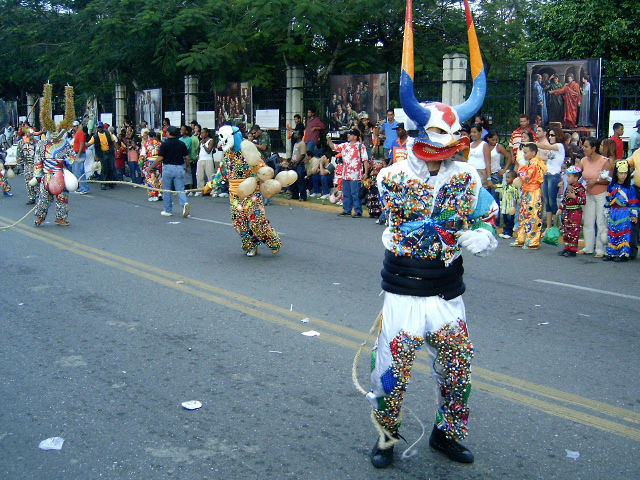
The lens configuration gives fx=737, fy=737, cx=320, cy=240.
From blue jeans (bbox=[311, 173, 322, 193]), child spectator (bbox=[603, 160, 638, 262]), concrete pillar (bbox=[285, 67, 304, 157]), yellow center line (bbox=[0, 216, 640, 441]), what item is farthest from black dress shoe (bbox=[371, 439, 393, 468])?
concrete pillar (bbox=[285, 67, 304, 157])

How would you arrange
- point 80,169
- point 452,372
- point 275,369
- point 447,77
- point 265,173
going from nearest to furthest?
point 452,372 → point 275,369 → point 265,173 → point 447,77 → point 80,169

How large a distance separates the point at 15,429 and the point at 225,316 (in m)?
2.81

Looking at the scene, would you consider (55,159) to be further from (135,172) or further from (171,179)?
(135,172)

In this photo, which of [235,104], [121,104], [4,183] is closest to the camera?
[4,183]

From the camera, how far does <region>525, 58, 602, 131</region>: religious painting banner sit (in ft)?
48.1

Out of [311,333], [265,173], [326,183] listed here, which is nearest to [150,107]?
[326,183]

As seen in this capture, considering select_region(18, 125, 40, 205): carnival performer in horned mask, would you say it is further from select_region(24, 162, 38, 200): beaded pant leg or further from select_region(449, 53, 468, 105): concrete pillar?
select_region(449, 53, 468, 105): concrete pillar

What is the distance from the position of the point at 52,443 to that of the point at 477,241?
2750 millimetres

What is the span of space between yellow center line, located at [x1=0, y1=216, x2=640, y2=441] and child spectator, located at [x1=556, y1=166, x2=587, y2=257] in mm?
5435

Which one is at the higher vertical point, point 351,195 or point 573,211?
point 573,211

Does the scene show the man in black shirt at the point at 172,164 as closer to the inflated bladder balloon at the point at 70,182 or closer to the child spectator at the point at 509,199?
the inflated bladder balloon at the point at 70,182

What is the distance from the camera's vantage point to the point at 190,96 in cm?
2661

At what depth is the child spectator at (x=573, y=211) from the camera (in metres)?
11.0

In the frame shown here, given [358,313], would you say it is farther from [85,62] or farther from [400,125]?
[85,62]
